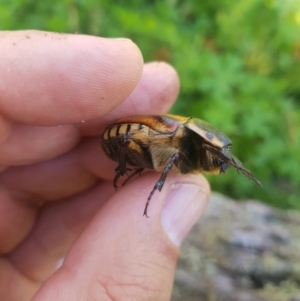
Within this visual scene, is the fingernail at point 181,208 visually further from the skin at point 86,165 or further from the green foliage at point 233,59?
the green foliage at point 233,59

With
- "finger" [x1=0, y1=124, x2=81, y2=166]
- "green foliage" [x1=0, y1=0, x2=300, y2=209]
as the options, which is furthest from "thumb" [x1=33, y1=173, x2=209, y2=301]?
"green foliage" [x1=0, y1=0, x2=300, y2=209]

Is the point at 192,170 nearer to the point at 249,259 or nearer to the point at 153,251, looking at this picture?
the point at 153,251

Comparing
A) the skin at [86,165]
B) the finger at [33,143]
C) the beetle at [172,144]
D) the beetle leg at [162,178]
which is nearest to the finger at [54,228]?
the skin at [86,165]

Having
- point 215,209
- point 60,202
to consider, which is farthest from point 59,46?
point 215,209

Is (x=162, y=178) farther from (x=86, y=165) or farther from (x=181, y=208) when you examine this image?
(x=86, y=165)

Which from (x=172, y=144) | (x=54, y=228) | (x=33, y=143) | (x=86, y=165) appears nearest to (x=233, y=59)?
(x=86, y=165)

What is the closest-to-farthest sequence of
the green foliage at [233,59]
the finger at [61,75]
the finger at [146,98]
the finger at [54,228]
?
the finger at [61,75], the finger at [146,98], the finger at [54,228], the green foliage at [233,59]

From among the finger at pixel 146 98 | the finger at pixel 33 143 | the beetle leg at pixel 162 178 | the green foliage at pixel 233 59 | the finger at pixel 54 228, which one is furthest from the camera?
the green foliage at pixel 233 59
